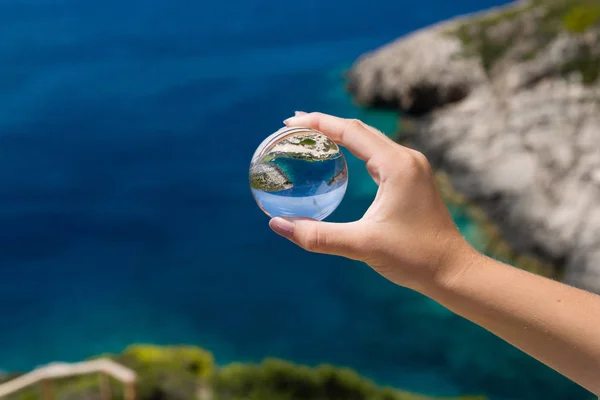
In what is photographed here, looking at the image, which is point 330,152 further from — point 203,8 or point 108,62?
point 203,8

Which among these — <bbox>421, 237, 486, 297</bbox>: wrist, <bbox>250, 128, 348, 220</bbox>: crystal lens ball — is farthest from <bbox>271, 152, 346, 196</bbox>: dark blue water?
<bbox>421, 237, 486, 297</bbox>: wrist

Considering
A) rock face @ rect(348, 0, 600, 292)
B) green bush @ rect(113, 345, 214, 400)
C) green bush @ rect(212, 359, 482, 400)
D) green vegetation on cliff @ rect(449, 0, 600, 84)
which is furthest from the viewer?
green vegetation on cliff @ rect(449, 0, 600, 84)

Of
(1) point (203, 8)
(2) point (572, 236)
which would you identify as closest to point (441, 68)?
(2) point (572, 236)

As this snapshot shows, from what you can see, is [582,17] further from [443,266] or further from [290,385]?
[443,266]

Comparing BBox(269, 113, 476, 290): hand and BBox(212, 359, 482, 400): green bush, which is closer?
BBox(269, 113, 476, 290): hand

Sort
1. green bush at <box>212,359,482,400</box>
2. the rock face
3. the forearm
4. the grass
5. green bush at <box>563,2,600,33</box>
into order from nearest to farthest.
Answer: the forearm < the grass < green bush at <box>212,359,482,400</box> < the rock face < green bush at <box>563,2,600,33</box>

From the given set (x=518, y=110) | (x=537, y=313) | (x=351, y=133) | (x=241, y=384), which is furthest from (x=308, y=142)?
(x=518, y=110)

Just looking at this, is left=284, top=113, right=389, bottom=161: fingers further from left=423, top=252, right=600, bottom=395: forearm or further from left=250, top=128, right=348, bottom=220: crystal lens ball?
left=423, top=252, right=600, bottom=395: forearm
